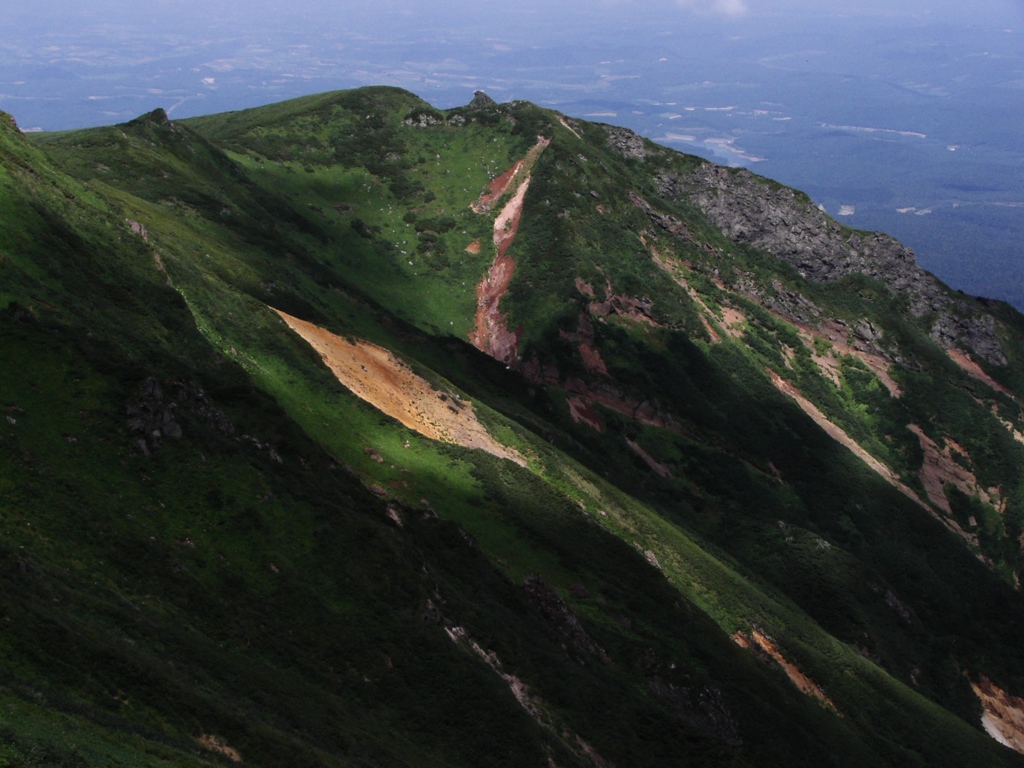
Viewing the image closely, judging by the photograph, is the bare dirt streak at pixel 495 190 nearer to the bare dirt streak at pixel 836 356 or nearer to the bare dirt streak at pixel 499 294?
the bare dirt streak at pixel 499 294

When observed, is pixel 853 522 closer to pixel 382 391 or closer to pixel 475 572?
pixel 382 391

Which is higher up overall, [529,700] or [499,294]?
[499,294]

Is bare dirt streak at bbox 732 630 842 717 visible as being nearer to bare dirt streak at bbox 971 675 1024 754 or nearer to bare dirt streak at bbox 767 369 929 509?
bare dirt streak at bbox 971 675 1024 754

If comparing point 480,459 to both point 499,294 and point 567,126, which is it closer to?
point 499,294

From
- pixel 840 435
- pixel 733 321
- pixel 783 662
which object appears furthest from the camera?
pixel 733 321

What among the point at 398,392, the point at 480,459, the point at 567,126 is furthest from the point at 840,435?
the point at 398,392

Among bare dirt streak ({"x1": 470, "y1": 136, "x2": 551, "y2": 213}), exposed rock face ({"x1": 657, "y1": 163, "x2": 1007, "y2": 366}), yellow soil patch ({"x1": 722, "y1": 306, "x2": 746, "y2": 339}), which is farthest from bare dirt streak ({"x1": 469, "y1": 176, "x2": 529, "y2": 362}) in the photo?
exposed rock face ({"x1": 657, "y1": 163, "x2": 1007, "y2": 366})

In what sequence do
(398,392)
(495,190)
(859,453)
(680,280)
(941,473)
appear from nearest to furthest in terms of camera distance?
1. (398,392)
2. (859,453)
3. (941,473)
4. (680,280)
5. (495,190)

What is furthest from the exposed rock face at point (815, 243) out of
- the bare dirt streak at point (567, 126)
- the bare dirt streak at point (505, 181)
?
the bare dirt streak at point (505, 181)
